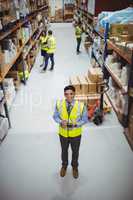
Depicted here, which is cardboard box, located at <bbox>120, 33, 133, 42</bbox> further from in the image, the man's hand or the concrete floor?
the man's hand

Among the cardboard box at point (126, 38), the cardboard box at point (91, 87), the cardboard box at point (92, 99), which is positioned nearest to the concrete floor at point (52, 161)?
the cardboard box at point (92, 99)

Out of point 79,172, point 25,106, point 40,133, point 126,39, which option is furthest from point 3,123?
point 126,39

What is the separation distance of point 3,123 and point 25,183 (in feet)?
4.55

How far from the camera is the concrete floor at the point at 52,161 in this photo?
290cm

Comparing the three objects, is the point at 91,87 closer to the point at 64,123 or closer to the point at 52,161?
the point at 52,161

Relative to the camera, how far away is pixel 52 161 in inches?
136

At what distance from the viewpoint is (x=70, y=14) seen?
941 inches

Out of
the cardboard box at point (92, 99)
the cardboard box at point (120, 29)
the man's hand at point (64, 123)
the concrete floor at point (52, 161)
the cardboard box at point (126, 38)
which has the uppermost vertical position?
the cardboard box at point (120, 29)

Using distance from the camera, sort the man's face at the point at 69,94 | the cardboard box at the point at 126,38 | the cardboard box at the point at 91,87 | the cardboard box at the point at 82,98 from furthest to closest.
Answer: the cardboard box at the point at 91,87 < the cardboard box at the point at 82,98 < the cardboard box at the point at 126,38 < the man's face at the point at 69,94

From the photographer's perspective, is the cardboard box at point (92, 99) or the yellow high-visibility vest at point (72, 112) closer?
the yellow high-visibility vest at point (72, 112)

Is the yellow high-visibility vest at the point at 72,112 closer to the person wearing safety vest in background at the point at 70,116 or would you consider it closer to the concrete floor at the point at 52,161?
the person wearing safety vest in background at the point at 70,116

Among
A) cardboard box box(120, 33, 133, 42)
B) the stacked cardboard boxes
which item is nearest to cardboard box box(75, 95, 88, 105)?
the stacked cardboard boxes

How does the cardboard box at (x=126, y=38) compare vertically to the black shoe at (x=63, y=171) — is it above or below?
above

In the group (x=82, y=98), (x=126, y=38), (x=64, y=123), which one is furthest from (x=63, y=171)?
(x=126, y=38)
